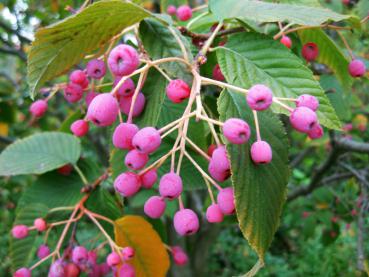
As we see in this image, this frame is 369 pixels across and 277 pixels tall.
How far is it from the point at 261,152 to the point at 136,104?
30 centimetres

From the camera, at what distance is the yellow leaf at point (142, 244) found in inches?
43.3

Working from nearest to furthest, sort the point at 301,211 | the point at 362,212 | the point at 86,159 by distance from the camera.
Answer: the point at 86,159
the point at 362,212
the point at 301,211

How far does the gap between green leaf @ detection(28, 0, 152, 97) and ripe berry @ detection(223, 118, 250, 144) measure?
26 centimetres

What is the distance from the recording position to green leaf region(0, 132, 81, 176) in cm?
137

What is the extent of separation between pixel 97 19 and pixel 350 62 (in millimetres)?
663

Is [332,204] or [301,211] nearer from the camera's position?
[332,204]

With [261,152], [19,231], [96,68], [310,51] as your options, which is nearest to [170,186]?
[261,152]

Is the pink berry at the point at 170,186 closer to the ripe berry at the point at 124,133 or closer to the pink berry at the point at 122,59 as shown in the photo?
the ripe berry at the point at 124,133

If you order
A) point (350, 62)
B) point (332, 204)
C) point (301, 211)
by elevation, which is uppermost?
point (350, 62)

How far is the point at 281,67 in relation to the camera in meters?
0.79

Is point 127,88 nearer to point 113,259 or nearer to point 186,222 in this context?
point 186,222

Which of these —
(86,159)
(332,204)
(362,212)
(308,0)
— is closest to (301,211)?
(332,204)

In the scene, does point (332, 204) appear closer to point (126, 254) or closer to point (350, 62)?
point (350, 62)

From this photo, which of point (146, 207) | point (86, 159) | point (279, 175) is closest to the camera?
point (279, 175)
